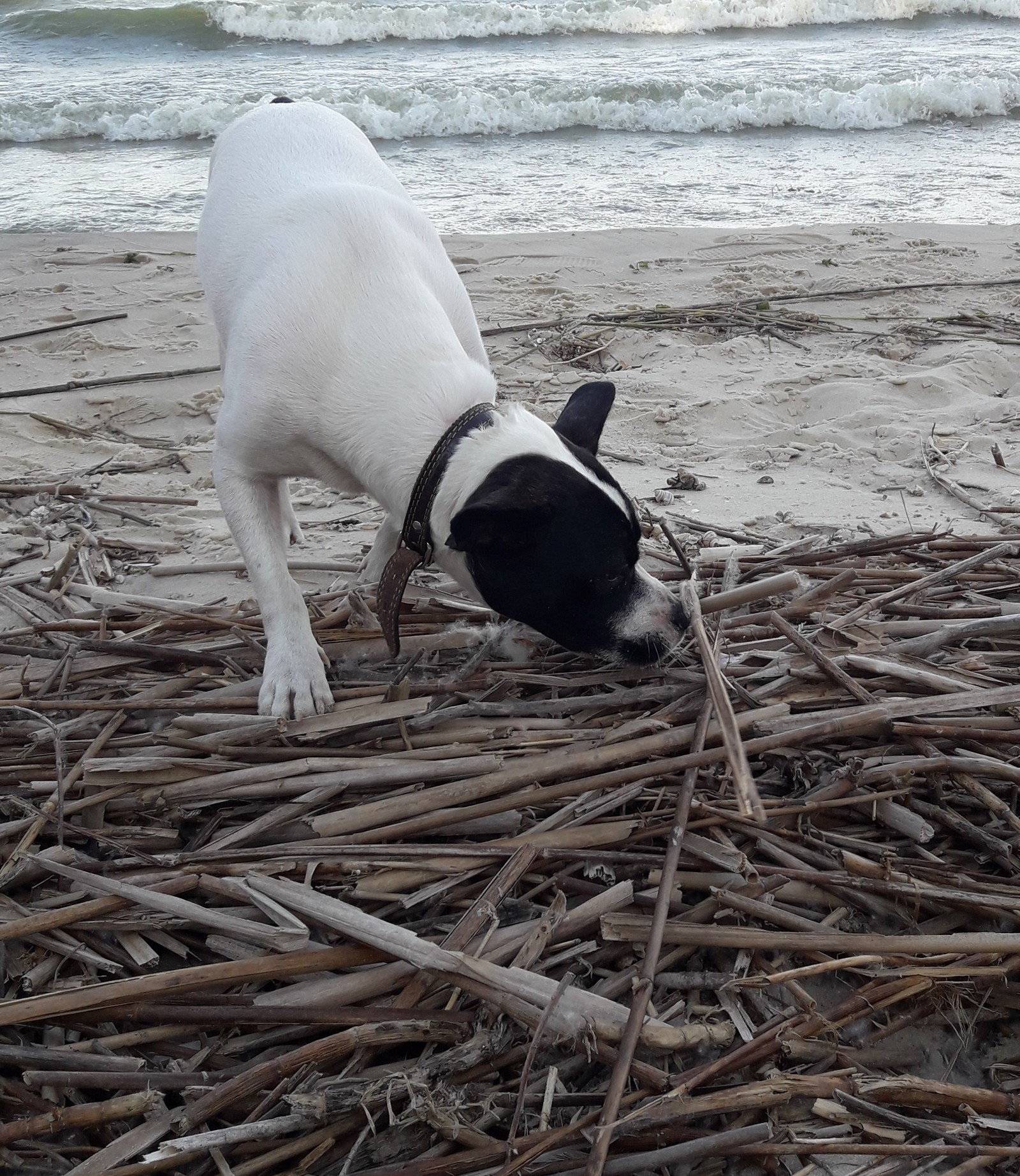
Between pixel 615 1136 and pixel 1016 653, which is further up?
pixel 1016 653

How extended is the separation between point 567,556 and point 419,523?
1.38ft

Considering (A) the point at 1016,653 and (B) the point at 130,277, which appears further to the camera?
(B) the point at 130,277

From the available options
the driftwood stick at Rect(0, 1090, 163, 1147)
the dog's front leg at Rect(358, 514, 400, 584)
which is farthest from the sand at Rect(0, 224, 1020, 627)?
the driftwood stick at Rect(0, 1090, 163, 1147)

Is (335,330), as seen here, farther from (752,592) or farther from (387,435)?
(752,592)

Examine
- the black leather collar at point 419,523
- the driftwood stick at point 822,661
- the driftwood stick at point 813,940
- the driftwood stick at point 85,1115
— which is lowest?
the driftwood stick at point 85,1115

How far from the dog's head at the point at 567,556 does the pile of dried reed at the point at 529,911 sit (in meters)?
0.12

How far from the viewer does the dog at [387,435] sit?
2.72 metres

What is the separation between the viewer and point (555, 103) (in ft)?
44.2

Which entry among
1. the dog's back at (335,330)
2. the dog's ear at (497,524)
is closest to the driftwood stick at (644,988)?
the dog's ear at (497,524)

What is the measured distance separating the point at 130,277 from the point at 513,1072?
713cm

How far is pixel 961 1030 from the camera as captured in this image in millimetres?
2119

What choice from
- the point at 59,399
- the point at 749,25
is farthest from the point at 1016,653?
the point at 749,25

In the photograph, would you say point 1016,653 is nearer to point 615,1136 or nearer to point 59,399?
point 615,1136

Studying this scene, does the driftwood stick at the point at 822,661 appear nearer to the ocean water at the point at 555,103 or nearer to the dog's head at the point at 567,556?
the dog's head at the point at 567,556
